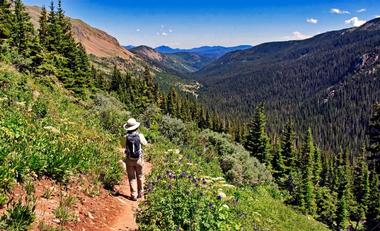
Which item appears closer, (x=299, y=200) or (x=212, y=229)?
(x=212, y=229)

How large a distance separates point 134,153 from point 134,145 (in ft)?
0.70

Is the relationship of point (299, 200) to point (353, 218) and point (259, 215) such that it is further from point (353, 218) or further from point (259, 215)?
point (259, 215)

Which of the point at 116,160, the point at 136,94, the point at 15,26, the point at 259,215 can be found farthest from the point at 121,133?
the point at 136,94

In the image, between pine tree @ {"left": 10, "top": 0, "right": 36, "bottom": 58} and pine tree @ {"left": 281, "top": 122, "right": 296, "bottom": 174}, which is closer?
pine tree @ {"left": 10, "top": 0, "right": 36, "bottom": 58}

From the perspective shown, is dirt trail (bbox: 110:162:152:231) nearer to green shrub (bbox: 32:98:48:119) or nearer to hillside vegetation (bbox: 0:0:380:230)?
hillside vegetation (bbox: 0:0:380:230)

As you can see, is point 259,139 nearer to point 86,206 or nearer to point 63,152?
point 63,152

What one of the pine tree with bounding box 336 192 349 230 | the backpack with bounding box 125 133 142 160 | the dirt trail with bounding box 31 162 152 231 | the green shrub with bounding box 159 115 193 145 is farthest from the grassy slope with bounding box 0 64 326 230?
the pine tree with bounding box 336 192 349 230

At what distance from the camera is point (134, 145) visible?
988 cm

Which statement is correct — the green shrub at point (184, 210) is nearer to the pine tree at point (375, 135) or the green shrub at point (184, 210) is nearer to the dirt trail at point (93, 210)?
the dirt trail at point (93, 210)

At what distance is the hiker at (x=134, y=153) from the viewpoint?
9883mm

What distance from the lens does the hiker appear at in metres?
9.88

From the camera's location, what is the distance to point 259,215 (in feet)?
46.1

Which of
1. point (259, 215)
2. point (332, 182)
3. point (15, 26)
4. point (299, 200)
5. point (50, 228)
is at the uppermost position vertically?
point (15, 26)

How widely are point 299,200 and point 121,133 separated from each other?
40.2 metres
